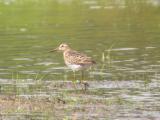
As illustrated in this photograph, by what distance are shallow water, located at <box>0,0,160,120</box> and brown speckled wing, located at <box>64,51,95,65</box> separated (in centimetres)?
44

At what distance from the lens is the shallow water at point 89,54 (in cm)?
1409

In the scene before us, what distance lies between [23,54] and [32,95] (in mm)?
5905

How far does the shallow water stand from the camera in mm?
14086

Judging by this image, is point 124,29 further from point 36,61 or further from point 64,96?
point 64,96

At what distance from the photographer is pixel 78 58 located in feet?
56.5

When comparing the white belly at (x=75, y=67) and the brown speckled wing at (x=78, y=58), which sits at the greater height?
the brown speckled wing at (x=78, y=58)

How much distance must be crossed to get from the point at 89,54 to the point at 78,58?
378cm

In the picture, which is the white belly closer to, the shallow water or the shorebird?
the shorebird

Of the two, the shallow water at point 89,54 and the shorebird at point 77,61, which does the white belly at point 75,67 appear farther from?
the shallow water at point 89,54

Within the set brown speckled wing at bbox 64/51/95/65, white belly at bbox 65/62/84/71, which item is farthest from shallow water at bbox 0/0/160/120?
brown speckled wing at bbox 64/51/95/65

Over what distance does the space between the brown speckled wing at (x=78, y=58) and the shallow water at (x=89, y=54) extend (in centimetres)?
44

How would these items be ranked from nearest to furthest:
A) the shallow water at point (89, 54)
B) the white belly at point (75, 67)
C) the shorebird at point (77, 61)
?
1. the shallow water at point (89, 54)
2. the shorebird at point (77, 61)
3. the white belly at point (75, 67)

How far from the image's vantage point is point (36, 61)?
19891mm

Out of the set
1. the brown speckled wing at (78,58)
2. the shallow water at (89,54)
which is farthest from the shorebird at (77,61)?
the shallow water at (89,54)
